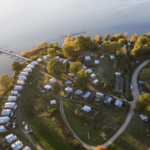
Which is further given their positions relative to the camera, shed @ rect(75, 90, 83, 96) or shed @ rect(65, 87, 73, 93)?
shed @ rect(65, 87, 73, 93)

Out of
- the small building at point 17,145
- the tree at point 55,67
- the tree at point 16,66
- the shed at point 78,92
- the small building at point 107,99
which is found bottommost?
the small building at point 107,99

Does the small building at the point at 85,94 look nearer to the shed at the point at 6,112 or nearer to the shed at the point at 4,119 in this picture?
the shed at the point at 6,112

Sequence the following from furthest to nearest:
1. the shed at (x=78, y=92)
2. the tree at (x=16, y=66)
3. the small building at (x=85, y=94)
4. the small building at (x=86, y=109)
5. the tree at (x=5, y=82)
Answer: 1. the tree at (x=16, y=66)
2. the tree at (x=5, y=82)
3. the shed at (x=78, y=92)
4. the small building at (x=85, y=94)
5. the small building at (x=86, y=109)

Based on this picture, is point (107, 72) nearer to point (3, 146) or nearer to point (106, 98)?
point (106, 98)

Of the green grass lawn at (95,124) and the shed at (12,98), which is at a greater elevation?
the shed at (12,98)

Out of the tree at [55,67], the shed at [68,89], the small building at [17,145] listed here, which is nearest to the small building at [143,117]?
the shed at [68,89]

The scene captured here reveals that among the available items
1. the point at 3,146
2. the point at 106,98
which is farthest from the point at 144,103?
the point at 3,146

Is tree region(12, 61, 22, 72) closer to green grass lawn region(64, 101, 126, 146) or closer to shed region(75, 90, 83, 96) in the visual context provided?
shed region(75, 90, 83, 96)

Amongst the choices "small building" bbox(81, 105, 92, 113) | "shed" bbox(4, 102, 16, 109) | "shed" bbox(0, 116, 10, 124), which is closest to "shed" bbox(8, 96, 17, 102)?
"shed" bbox(4, 102, 16, 109)
